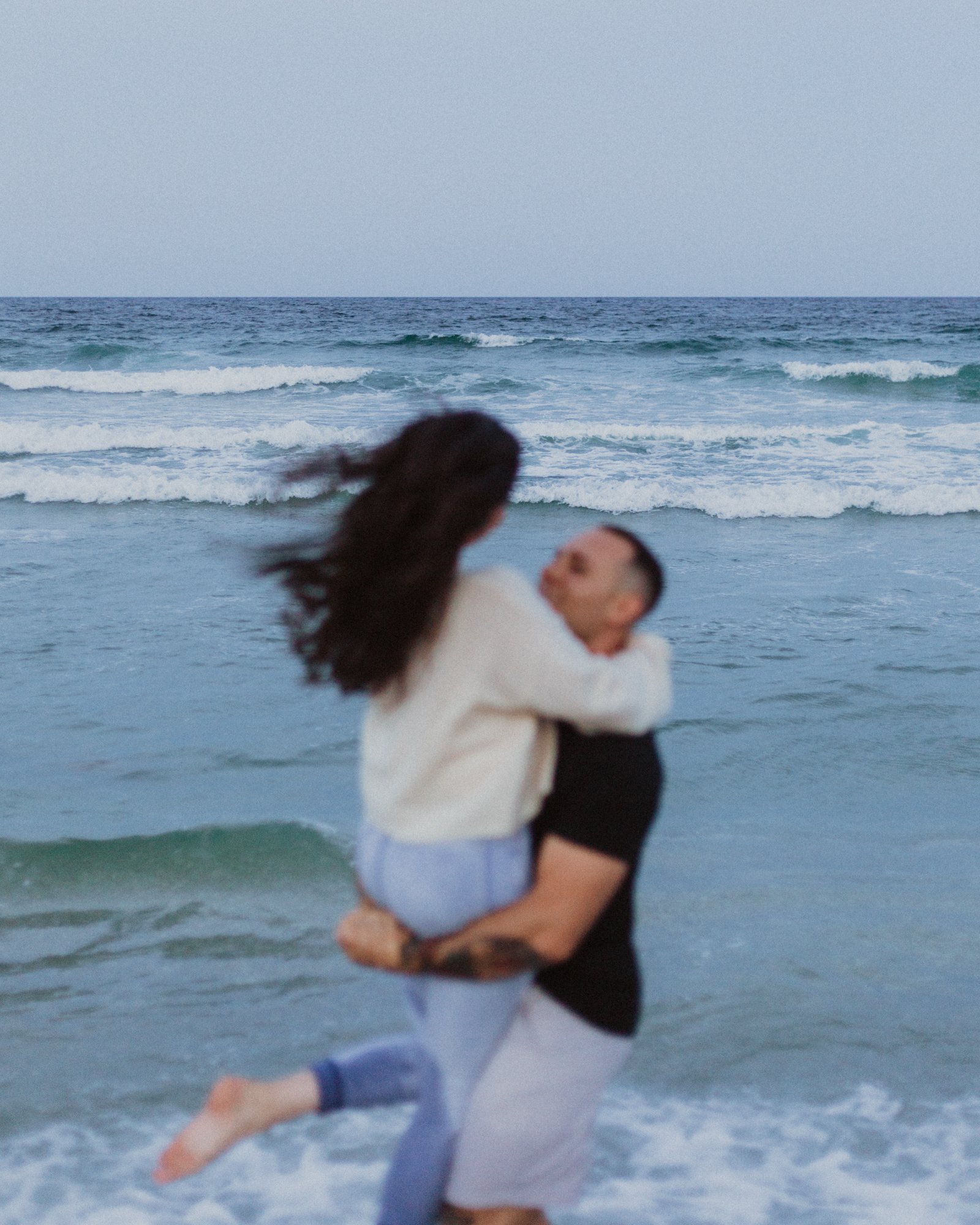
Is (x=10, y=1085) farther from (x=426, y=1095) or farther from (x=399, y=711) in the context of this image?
(x=399, y=711)

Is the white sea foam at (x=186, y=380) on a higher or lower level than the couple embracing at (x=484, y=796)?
higher

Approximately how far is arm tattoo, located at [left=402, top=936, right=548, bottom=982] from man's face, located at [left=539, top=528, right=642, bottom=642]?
508mm

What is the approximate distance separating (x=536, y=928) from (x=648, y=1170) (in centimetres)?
168

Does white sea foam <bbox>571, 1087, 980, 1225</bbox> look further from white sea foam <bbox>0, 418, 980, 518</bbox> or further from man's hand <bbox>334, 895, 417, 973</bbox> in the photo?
white sea foam <bbox>0, 418, 980, 518</bbox>

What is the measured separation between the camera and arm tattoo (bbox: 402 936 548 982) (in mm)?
1934

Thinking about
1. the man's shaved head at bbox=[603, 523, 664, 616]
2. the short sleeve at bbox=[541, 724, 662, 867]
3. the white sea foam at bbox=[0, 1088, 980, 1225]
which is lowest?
the white sea foam at bbox=[0, 1088, 980, 1225]

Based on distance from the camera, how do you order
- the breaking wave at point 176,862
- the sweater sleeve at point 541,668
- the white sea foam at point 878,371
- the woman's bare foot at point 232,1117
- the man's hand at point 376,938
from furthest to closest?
the white sea foam at point 878,371, the breaking wave at point 176,862, the woman's bare foot at point 232,1117, the man's hand at point 376,938, the sweater sleeve at point 541,668

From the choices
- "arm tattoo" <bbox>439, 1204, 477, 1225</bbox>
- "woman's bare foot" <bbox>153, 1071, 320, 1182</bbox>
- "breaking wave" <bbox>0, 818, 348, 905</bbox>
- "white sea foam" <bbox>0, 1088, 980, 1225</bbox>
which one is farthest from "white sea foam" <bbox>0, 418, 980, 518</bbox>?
"arm tattoo" <bbox>439, 1204, 477, 1225</bbox>

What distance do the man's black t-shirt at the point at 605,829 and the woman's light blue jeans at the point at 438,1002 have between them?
7 cm

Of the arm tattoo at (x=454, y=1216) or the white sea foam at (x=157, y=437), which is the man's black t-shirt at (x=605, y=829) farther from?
the white sea foam at (x=157, y=437)

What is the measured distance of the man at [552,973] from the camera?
1.95 meters

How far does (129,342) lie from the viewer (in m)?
31.7

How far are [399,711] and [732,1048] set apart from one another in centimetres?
224

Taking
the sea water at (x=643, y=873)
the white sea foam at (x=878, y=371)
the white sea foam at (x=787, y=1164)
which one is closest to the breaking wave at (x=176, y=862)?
the sea water at (x=643, y=873)
